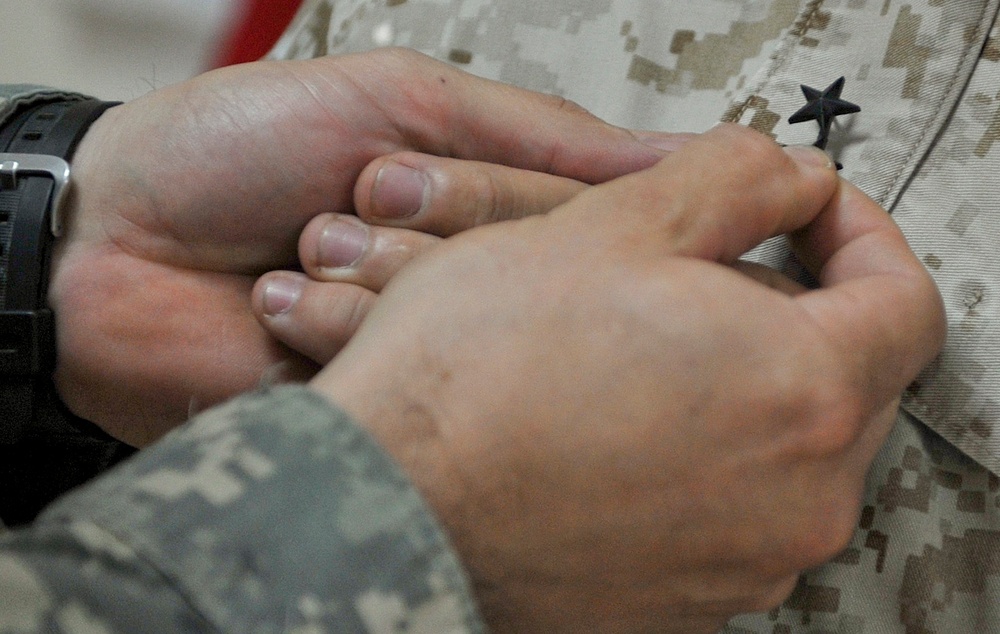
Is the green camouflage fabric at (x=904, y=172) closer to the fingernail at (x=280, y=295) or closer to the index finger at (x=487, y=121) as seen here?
the index finger at (x=487, y=121)

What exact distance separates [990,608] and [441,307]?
15.9 inches

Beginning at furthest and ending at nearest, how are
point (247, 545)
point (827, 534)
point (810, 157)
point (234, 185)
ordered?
point (234, 185) → point (810, 157) → point (827, 534) → point (247, 545)

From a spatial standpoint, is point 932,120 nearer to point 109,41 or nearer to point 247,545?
point 247,545

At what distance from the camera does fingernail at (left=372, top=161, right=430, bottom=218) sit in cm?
58

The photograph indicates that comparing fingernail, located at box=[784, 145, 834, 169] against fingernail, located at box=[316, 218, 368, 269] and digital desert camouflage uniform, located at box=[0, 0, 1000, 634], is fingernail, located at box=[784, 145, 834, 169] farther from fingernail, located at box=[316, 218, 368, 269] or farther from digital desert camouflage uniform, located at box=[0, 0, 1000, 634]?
fingernail, located at box=[316, 218, 368, 269]

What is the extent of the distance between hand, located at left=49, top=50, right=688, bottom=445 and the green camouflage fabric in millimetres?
121

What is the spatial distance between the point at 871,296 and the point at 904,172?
0.67 feet

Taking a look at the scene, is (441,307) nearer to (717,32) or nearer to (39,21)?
(717,32)

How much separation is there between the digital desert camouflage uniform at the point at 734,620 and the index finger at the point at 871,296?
0.18 ft

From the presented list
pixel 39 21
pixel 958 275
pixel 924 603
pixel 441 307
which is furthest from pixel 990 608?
pixel 39 21

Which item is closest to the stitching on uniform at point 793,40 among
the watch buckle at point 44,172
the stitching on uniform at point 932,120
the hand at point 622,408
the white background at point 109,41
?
the stitching on uniform at point 932,120

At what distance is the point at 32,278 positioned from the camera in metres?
0.61

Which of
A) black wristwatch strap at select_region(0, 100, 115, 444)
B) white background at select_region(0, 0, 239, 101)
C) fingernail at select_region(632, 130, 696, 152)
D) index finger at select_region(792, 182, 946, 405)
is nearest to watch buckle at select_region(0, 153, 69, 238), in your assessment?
black wristwatch strap at select_region(0, 100, 115, 444)

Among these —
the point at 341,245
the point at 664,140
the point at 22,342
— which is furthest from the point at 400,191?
the point at 22,342
